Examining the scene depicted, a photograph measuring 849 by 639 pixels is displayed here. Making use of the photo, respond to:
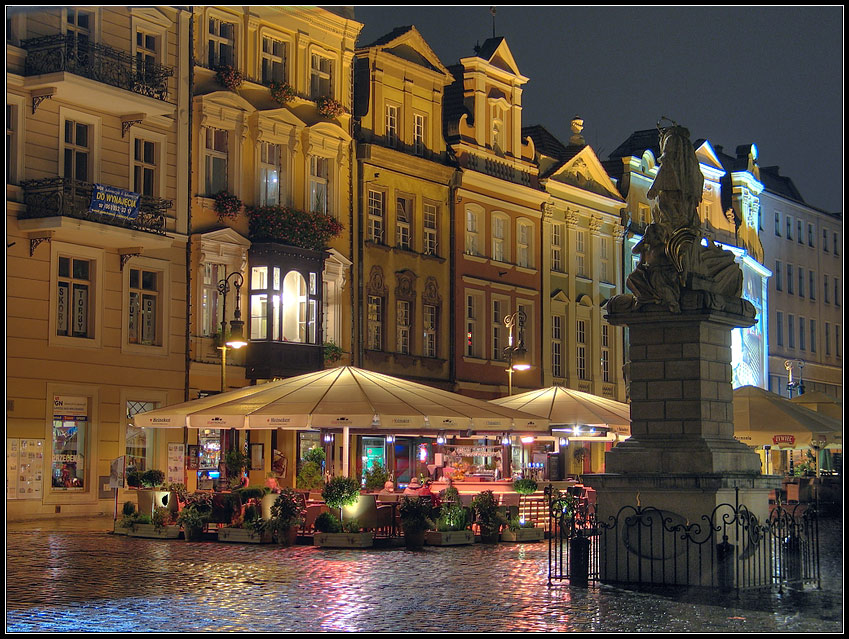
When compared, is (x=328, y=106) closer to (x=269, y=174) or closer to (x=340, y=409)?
(x=269, y=174)

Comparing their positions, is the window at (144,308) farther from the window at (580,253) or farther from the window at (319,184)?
the window at (580,253)

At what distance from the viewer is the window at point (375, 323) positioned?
42.8 metres

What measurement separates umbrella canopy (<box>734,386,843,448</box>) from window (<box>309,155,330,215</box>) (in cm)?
1391

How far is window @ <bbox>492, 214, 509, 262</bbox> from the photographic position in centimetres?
4881

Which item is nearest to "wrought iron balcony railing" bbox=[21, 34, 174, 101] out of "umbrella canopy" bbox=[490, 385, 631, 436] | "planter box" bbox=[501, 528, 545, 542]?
"umbrella canopy" bbox=[490, 385, 631, 436]

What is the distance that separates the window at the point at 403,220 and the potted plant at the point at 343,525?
65.1 ft

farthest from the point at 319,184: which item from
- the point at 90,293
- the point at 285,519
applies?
the point at 285,519

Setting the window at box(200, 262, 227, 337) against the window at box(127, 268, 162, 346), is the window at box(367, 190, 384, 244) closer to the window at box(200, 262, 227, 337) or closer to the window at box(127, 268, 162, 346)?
the window at box(200, 262, 227, 337)

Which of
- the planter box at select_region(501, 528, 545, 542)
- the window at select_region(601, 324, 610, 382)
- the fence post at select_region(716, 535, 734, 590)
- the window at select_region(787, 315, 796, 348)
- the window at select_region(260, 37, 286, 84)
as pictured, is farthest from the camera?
the window at select_region(787, 315, 796, 348)

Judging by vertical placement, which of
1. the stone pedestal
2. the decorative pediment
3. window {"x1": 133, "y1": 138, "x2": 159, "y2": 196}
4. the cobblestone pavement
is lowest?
the cobblestone pavement

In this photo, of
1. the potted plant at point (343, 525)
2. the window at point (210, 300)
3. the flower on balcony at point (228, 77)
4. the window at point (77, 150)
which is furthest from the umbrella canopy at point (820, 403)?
the window at point (77, 150)

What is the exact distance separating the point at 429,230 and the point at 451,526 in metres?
21.2

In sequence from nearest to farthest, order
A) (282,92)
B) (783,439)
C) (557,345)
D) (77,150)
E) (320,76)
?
(783,439), (77,150), (282,92), (320,76), (557,345)

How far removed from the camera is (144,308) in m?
35.2
